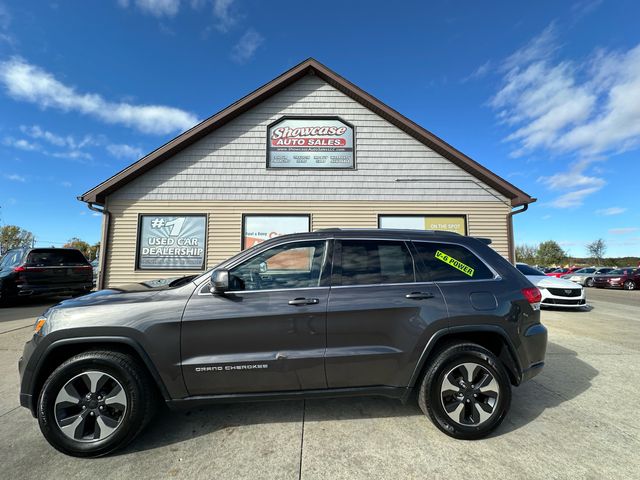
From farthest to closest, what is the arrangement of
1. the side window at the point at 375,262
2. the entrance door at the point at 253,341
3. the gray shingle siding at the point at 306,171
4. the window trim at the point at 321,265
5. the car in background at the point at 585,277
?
the car in background at the point at 585,277
the gray shingle siding at the point at 306,171
the side window at the point at 375,262
the window trim at the point at 321,265
the entrance door at the point at 253,341

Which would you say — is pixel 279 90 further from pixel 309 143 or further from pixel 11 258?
pixel 11 258

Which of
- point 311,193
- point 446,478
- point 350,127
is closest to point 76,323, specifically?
point 446,478

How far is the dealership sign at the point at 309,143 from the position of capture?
8.84 metres

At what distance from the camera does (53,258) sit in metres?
9.01

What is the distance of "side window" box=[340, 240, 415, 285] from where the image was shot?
2.71 metres

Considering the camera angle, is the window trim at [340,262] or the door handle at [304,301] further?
the window trim at [340,262]

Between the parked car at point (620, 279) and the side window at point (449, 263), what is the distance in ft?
81.8

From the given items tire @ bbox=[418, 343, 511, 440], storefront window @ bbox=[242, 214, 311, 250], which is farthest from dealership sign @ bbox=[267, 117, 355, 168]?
tire @ bbox=[418, 343, 511, 440]

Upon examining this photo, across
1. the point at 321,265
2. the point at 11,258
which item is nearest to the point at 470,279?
the point at 321,265

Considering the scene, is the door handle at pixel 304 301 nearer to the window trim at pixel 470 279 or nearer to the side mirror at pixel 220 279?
the side mirror at pixel 220 279

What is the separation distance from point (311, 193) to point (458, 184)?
4378 mm

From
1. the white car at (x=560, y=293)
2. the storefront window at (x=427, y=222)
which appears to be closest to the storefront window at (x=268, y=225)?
the storefront window at (x=427, y=222)

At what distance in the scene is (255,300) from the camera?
254 cm

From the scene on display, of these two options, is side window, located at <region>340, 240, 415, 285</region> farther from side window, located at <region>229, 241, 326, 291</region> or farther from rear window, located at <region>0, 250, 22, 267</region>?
rear window, located at <region>0, 250, 22, 267</region>
